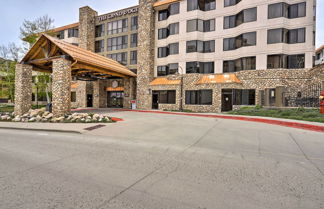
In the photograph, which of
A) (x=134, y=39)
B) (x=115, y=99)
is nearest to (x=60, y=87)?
(x=115, y=99)

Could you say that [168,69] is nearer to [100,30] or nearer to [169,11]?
[169,11]

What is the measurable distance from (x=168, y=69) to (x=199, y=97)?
7217 millimetres

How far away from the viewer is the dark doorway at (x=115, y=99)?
29.1 m

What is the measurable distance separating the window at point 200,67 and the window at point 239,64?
199 cm

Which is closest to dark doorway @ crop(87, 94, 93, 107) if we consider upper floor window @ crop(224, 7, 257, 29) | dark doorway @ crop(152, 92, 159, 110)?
dark doorway @ crop(152, 92, 159, 110)

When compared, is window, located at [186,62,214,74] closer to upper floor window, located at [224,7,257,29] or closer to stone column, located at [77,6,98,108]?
upper floor window, located at [224,7,257,29]

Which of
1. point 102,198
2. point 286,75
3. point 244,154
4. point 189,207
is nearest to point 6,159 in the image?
point 102,198

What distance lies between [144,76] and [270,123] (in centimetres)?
1894

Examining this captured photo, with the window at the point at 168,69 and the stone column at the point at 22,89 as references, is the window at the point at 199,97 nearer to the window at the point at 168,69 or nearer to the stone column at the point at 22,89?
the window at the point at 168,69

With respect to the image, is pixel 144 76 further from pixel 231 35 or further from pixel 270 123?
pixel 270 123

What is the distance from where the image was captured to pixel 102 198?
261 cm

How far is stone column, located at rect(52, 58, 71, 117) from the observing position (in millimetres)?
12695

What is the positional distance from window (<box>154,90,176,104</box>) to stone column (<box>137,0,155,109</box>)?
1.73 metres

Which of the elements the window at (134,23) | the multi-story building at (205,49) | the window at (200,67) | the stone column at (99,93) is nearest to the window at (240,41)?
the multi-story building at (205,49)
